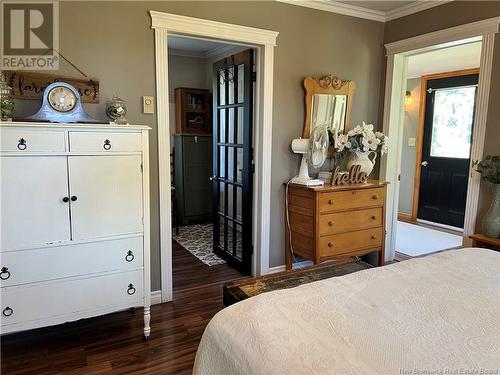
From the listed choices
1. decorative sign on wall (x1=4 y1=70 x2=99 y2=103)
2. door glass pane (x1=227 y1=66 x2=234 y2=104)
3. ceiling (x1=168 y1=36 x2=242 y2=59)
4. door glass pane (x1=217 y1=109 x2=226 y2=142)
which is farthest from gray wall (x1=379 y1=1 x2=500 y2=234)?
decorative sign on wall (x1=4 y1=70 x2=99 y2=103)

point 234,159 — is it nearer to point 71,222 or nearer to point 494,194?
point 71,222

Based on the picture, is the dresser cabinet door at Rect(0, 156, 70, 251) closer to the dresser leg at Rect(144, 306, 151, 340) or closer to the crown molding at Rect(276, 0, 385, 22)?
the dresser leg at Rect(144, 306, 151, 340)

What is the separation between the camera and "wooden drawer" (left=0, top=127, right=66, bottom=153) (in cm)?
189

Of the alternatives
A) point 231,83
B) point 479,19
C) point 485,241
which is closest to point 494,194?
point 485,241

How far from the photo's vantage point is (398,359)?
0.92m

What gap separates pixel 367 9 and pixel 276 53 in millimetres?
1085

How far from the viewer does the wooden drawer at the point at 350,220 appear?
3037mm

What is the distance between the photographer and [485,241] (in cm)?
272

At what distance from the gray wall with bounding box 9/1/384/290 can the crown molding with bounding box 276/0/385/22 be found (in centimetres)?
4

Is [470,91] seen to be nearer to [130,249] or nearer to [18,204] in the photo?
[130,249]

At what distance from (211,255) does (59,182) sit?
2.33 metres

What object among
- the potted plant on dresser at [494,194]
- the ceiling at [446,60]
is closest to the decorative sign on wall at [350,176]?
the potted plant on dresser at [494,194]

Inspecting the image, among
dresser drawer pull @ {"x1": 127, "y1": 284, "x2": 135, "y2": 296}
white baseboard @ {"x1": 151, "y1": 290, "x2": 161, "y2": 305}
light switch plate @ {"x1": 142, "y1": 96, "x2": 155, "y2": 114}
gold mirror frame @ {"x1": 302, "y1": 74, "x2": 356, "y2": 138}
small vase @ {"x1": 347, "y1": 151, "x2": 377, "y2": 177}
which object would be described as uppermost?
gold mirror frame @ {"x1": 302, "y1": 74, "x2": 356, "y2": 138}

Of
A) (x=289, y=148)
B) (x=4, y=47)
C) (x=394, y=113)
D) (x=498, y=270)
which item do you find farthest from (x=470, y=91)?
(x=4, y=47)
